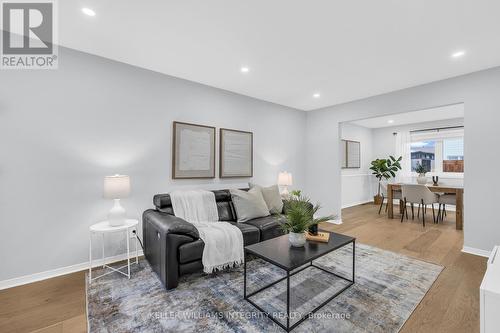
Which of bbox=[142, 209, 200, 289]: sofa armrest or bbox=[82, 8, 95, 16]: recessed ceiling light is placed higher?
bbox=[82, 8, 95, 16]: recessed ceiling light

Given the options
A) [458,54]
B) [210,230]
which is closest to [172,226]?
[210,230]

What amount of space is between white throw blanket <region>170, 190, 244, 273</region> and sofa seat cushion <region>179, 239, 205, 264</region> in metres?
0.05

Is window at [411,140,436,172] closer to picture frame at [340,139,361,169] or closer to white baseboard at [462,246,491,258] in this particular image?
picture frame at [340,139,361,169]

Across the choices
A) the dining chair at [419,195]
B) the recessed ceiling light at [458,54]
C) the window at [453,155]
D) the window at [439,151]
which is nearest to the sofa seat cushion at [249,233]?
the recessed ceiling light at [458,54]

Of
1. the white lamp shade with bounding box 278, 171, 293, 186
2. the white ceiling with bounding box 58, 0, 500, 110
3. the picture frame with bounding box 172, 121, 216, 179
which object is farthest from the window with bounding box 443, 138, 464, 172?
the picture frame with bounding box 172, 121, 216, 179

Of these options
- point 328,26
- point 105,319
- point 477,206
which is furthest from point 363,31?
point 105,319

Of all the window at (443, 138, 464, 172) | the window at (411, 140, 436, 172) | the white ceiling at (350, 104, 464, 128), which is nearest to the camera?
the white ceiling at (350, 104, 464, 128)

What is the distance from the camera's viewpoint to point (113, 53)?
2.70 meters

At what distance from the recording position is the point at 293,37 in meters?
2.36

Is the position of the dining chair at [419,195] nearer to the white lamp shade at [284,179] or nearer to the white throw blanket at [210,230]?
the white lamp shade at [284,179]

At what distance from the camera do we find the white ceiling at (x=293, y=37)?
75.8 inches

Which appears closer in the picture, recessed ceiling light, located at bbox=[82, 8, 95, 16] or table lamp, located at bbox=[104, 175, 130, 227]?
recessed ceiling light, located at bbox=[82, 8, 95, 16]

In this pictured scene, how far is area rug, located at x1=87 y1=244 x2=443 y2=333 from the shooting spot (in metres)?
1.74

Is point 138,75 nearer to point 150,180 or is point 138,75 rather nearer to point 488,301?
point 150,180
